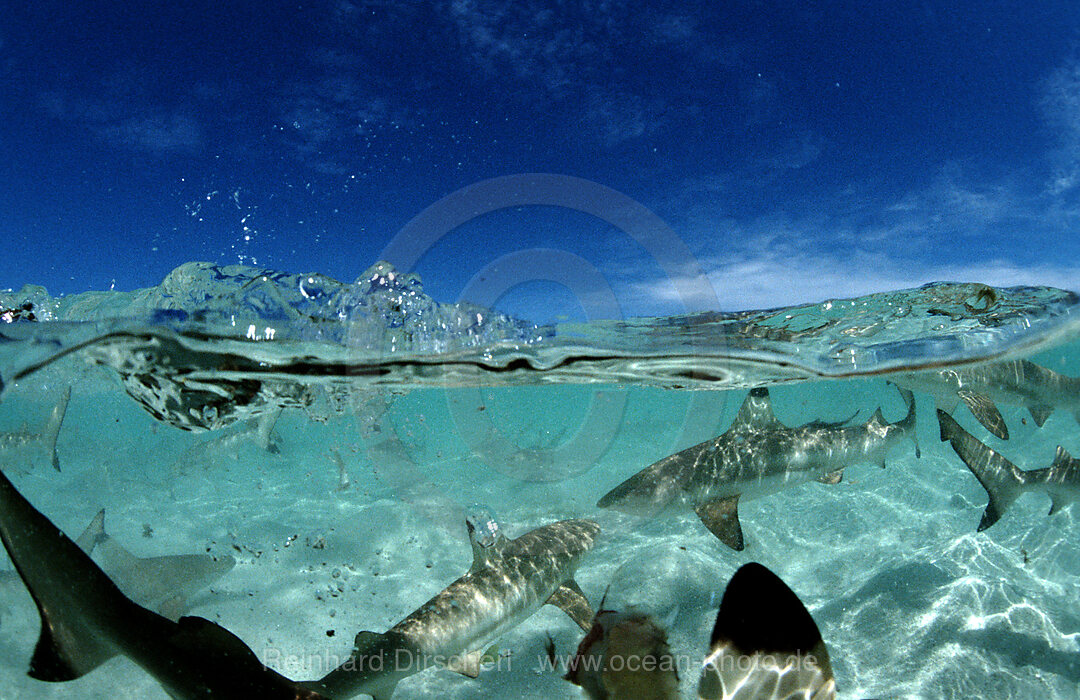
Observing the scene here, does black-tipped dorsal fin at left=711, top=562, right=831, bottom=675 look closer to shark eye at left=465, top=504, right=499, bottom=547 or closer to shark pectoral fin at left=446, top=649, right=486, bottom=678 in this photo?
shark pectoral fin at left=446, top=649, right=486, bottom=678

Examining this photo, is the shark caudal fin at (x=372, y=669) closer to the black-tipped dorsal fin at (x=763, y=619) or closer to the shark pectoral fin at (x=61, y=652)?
the shark pectoral fin at (x=61, y=652)

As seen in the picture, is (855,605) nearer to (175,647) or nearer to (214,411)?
(175,647)

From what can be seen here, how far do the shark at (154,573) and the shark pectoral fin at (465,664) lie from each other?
4501mm

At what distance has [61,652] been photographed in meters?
3.01

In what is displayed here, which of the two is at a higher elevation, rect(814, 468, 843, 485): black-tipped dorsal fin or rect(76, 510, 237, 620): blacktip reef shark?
rect(814, 468, 843, 485): black-tipped dorsal fin

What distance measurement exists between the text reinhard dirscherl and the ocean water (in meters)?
0.08

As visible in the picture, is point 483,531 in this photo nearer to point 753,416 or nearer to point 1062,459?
point 753,416

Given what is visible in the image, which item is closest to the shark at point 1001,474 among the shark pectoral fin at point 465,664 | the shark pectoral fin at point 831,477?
the shark pectoral fin at point 831,477

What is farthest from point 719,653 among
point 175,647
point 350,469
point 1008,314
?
point 350,469

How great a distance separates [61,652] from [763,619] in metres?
4.23

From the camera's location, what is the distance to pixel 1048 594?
763cm

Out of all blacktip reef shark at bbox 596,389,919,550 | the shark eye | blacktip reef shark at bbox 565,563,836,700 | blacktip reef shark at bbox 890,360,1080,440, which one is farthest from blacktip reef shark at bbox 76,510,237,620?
blacktip reef shark at bbox 890,360,1080,440

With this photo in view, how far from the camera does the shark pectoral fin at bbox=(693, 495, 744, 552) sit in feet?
24.3

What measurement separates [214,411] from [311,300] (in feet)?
11.5
